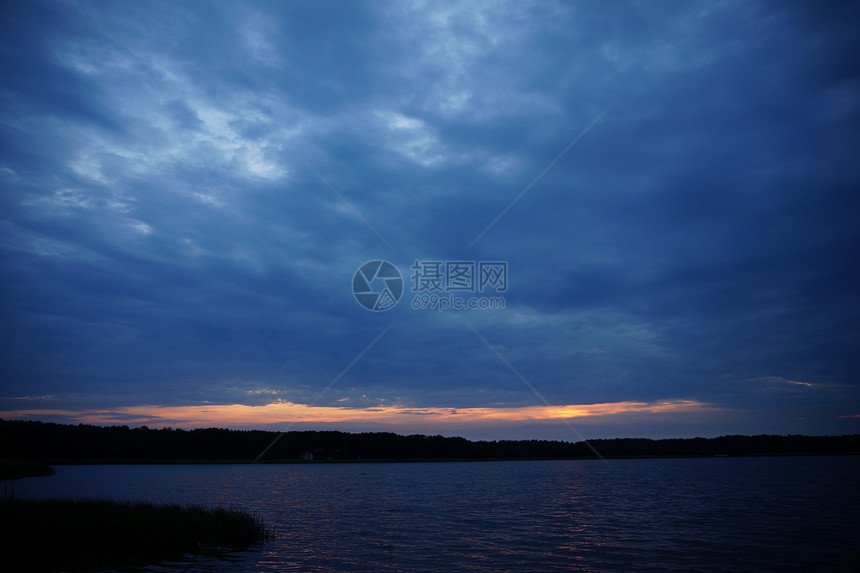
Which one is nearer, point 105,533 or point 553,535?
point 105,533

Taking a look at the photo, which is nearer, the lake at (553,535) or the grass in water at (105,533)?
the grass in water at (105,533)

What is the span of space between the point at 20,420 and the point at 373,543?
213m

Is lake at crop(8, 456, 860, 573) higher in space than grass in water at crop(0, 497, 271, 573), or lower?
lower

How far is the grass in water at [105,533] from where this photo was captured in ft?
89.6

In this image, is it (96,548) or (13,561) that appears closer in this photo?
(13,561)

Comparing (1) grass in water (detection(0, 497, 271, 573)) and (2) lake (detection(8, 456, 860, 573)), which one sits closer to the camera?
(1) grass in water (detection(0, 497, 271, 573))

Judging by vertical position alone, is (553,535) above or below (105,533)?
below

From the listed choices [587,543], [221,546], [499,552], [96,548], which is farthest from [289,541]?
[587,543]

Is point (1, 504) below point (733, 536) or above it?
above

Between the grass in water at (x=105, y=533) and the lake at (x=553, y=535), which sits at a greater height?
the grass in water at (x=105, y=533)

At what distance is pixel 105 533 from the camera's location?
3158cm

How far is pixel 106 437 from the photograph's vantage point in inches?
7653

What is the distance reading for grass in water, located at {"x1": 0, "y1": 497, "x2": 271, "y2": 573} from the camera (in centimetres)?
2730

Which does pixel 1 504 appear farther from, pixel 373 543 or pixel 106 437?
pixel 106 437
